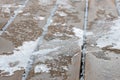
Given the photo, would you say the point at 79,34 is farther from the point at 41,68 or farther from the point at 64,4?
the point at 64,4

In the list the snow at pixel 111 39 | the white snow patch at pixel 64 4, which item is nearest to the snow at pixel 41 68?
the snow at pixel 111 39

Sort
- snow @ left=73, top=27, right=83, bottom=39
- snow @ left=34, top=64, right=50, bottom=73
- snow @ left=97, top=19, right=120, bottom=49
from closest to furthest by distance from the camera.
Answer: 1. snow @ left=34, top=64, right=50, bottom=73
2. snow @ left=97, top=19, right=120, bottom=49
3. snow @ left=73, top=27, right=83, bottom=39

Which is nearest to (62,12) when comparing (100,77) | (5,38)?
(5,38)

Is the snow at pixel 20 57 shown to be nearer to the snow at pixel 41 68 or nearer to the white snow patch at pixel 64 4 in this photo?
the snow at pixel 41 68

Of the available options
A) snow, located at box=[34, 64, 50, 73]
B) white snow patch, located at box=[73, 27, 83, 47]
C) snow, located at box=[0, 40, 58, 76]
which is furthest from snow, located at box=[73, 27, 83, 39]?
snow, located at box=[34, 64, 50, 73]

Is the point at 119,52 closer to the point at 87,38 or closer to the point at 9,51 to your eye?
the point at 87,38

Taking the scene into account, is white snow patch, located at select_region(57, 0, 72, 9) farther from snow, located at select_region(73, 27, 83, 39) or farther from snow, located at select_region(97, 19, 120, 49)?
snow, located at select_region(97, 19, 120, 49)
